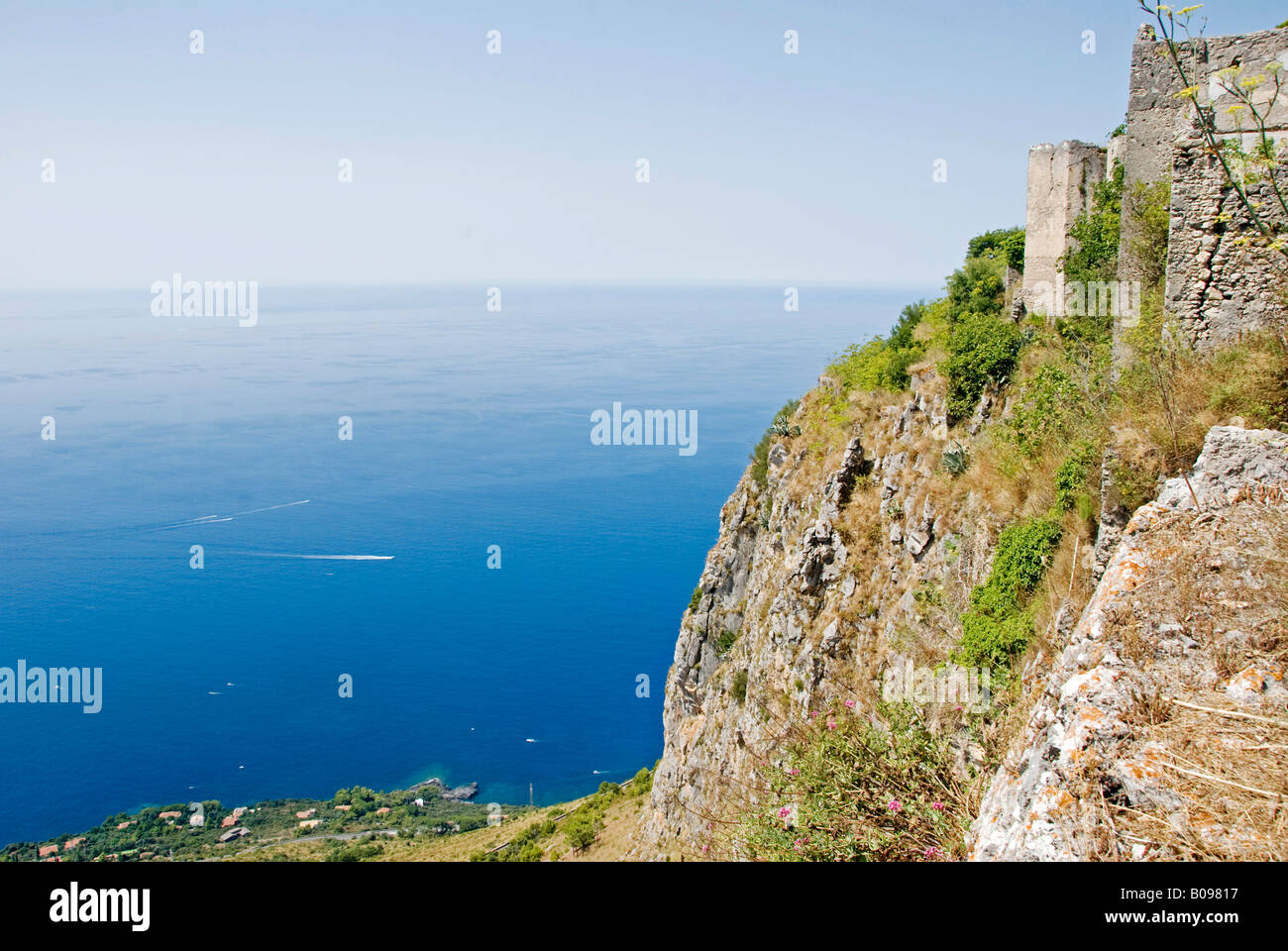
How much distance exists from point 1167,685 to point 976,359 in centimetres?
1197

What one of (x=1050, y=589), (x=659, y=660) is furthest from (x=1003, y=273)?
(x=659, y=660)

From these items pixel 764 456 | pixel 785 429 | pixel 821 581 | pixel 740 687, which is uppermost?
pixel 785 429

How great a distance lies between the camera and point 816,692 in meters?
15.2

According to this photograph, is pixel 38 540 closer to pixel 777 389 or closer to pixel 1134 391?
pixel 777 389

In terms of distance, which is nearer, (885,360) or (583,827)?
(885,360)

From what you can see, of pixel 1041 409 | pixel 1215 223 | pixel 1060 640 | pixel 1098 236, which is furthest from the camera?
pixel 1098 236

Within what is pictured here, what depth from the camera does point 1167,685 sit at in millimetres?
4281

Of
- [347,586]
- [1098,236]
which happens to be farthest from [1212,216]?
[347,586]

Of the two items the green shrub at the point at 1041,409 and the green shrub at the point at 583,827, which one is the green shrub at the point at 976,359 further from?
the green shrub at the point at 583,827

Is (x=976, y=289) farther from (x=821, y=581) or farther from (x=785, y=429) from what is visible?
(x=821, y=581)

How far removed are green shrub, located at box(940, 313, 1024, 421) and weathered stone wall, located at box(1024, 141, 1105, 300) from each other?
2.53m

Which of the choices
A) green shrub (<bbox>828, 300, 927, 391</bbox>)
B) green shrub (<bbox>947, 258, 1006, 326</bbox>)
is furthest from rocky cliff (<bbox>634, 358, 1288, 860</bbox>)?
green shrub (<bbox>947, 258, 1006, 326</bbox>)

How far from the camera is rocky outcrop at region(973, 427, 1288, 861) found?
3562 millimetres

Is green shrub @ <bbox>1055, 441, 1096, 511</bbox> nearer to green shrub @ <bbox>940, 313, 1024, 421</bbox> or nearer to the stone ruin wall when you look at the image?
the stone ruin wall
